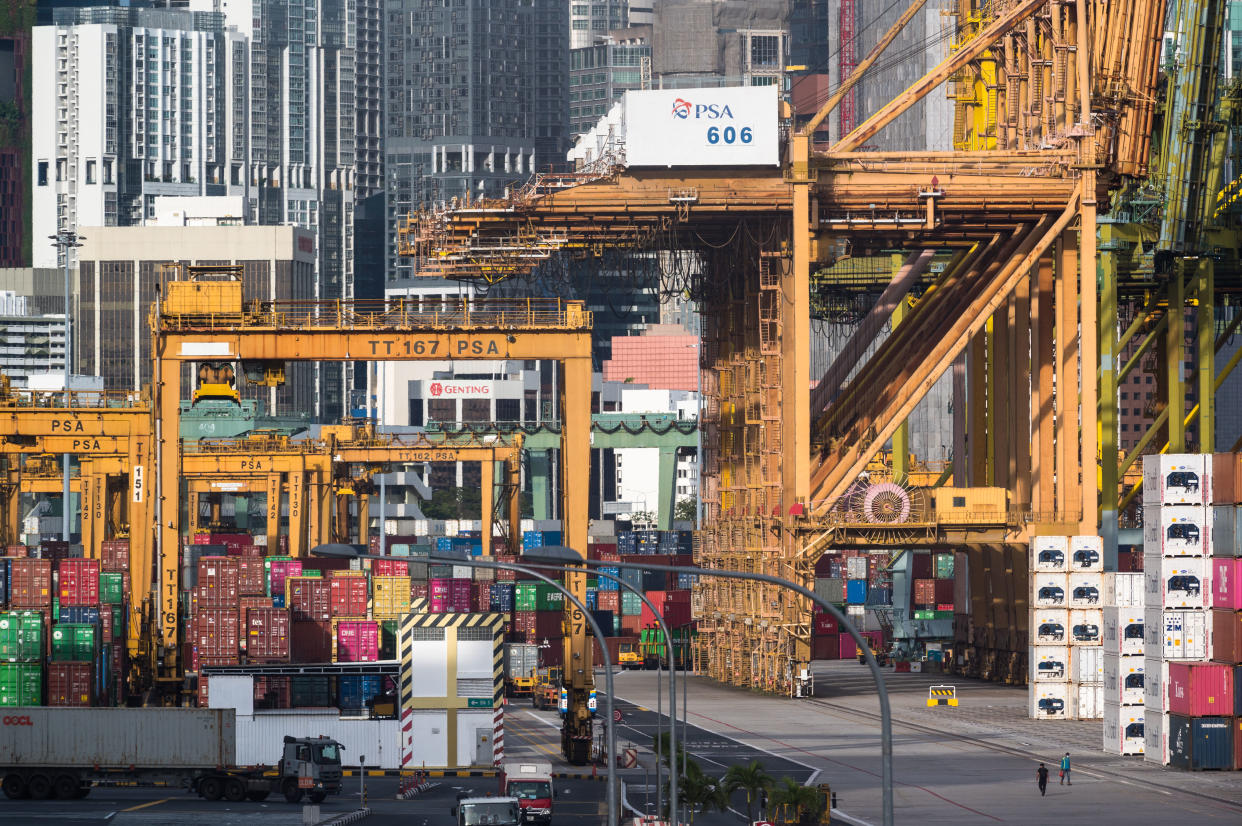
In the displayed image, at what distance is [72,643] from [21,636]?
7.92ft

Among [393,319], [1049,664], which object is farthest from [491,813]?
[1049,664]

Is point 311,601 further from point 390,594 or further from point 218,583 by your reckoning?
point 218,583

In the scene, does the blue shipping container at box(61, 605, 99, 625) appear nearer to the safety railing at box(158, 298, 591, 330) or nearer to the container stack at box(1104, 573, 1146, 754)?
the safety railing at box(158, 298, 591, 330)

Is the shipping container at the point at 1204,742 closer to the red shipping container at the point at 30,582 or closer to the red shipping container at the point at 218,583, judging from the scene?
the red shipping container at the point at 218,583

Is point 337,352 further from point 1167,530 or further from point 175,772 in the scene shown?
point 1167,530

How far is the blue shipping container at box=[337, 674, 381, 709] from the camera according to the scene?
67.2 meters

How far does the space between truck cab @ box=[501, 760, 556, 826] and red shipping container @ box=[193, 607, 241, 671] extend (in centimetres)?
3300

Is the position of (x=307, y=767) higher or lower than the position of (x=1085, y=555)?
lower

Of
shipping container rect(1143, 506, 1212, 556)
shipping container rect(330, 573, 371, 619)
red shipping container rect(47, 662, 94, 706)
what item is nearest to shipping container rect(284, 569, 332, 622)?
shipping container rect(330, 573, 371, 619)

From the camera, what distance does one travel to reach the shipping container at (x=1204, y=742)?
6844 cm

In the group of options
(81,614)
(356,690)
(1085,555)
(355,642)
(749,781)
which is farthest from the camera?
(355,642)

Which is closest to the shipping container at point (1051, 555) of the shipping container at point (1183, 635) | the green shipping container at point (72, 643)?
the shipping container at point (1183, 635)

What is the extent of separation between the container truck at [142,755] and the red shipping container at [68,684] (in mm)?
11777

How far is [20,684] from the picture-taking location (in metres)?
75.1
